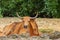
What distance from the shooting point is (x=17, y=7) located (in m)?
16.3

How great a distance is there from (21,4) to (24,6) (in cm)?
48

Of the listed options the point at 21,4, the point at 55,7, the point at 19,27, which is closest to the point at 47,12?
the point at 55,7

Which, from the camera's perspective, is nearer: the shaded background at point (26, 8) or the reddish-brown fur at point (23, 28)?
the reddish-brown fur at point (23, 28)

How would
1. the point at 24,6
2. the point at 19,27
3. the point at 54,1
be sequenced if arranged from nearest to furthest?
the point at 19,27 → the point at 54,1 → the point at 24,6

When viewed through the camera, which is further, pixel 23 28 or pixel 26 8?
pixel 26 8

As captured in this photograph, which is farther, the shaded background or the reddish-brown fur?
the shaded background

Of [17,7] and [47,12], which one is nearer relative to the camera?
[47,12]

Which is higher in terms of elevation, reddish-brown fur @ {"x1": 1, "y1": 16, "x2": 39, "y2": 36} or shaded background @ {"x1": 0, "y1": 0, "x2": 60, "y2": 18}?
reddish-brown fur @ {"x1": 1, "y1": 16, "x2": 39, "y2": 36}

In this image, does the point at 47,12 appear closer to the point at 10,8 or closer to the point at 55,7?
the point at 55,7

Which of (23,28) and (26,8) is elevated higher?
(23,28)

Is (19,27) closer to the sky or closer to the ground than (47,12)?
closer to the sky

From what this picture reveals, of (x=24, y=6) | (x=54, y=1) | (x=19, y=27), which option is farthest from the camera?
(x=24, y=6)

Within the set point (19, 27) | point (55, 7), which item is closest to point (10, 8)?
point (55, 7)

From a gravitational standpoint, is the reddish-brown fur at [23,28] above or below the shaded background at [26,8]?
above
